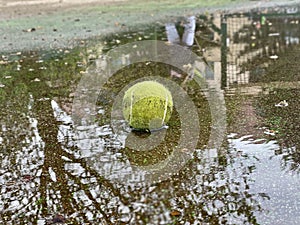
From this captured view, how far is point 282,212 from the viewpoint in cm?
296

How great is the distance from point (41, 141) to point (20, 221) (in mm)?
1239

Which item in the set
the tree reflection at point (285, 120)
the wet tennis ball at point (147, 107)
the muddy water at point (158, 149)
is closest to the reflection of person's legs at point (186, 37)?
the muddy water at point (158, 149)

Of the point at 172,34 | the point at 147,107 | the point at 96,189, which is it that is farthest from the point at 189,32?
the point at 96,189

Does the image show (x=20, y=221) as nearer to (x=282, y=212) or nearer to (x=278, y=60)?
(x=282, y=212)

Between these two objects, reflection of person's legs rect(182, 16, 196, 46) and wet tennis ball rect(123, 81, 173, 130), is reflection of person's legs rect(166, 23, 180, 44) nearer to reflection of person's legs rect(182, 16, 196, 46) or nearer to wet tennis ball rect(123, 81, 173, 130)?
reflection of person's legs rect(182, 16, 196, 46)

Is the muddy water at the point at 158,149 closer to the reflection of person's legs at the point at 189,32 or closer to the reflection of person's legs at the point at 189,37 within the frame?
the reflection of person's legs at the point at 189,37

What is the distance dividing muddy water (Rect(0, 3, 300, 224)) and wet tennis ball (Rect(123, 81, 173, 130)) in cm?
10

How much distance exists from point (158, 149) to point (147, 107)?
1.20 ft

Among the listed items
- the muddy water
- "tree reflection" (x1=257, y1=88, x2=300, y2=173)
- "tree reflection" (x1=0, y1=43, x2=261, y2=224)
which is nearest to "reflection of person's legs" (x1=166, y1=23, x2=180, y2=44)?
the muddy water

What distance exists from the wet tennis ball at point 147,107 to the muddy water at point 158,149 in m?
0.10

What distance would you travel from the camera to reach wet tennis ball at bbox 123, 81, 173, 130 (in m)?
4.02

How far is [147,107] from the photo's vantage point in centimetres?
401

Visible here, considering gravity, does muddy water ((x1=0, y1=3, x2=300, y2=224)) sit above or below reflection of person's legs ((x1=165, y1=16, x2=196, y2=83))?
below

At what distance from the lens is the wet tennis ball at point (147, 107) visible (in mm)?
4023
